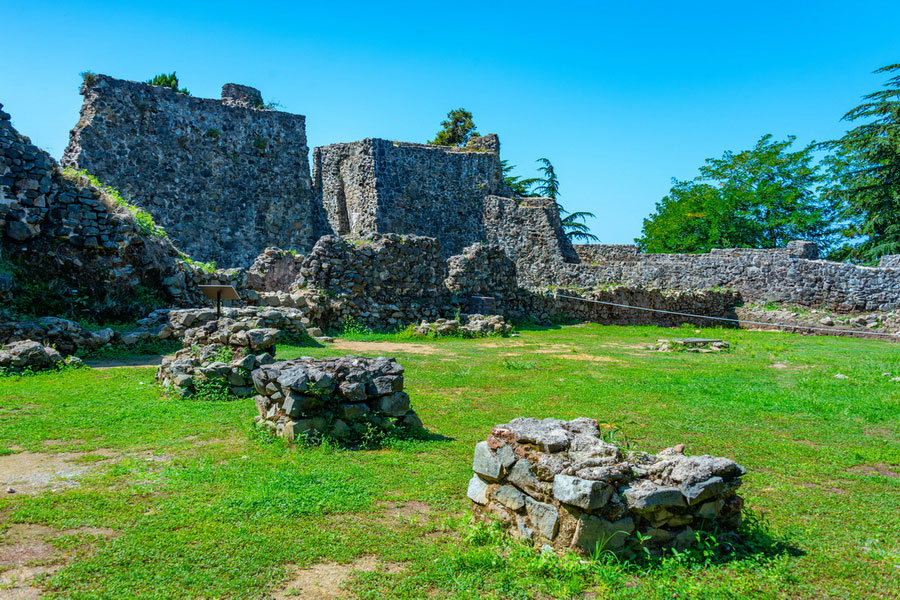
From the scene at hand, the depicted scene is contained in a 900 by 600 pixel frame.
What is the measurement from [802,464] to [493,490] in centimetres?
325

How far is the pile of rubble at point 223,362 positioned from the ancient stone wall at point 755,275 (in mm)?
18238

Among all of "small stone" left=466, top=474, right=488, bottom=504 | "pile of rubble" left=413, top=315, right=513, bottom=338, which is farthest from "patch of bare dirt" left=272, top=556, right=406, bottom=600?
"pile of rubble" left=413, top=315, right=513, bottom=338

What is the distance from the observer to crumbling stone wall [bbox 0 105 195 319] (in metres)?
12.7

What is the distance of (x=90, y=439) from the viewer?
19.5 feet

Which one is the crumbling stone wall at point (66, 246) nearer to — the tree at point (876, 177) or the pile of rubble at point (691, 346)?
the pile of rubble at point (691, 346)

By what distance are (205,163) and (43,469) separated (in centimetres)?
2010

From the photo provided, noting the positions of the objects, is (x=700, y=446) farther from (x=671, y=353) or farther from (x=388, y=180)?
(x=388, y=180)

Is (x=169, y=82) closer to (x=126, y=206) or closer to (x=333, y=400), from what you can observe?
(x=126, y=206)

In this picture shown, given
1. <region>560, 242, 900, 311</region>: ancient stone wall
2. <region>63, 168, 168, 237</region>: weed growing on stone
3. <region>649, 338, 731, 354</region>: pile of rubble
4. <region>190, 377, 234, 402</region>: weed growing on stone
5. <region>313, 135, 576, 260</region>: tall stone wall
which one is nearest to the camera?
<region>190, 377, 234, 402</region>: weed growing on stone

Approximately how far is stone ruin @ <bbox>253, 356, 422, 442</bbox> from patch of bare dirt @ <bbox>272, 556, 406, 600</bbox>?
2.42m

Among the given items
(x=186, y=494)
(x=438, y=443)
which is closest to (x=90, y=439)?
(x=186, y=494)

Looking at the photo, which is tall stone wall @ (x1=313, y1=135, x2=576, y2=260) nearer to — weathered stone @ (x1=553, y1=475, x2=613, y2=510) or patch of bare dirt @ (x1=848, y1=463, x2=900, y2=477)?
patch of bare dirt @ (x1=848, y1=463, x2=900, y2=477)

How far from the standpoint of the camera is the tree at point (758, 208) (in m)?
36.6

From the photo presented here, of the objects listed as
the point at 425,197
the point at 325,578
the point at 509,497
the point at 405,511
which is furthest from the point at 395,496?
the point at 425,197
